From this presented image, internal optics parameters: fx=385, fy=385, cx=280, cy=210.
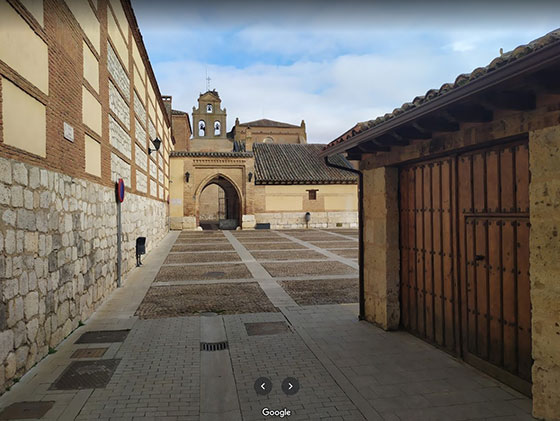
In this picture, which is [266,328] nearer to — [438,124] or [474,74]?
[438,124]

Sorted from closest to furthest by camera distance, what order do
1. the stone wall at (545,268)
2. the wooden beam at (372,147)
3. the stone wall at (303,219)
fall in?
1. the stone wall at (545,268)
2. the wooden beam at (372,147)
3. the stone wall at (303,219)

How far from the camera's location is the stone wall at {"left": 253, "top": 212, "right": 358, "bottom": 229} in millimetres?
26859

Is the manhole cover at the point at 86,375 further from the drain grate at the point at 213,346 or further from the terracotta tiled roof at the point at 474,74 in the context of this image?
the terracotta tiled roof at the point at 474,74

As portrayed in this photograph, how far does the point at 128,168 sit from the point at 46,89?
5.64 m

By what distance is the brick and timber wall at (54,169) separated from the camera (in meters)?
3.69

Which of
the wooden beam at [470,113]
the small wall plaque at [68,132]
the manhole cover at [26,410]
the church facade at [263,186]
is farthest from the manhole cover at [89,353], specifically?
the church facade at [263,186]

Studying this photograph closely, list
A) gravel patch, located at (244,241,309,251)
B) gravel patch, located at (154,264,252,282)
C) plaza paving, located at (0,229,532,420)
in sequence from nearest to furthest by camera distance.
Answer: plaza paving, located at (0,229,532,420)
gravel patch, located at (154,264,252,282)
gravel patch, located at (244,241,309,251)

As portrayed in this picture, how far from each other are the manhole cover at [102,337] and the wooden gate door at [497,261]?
431 cm

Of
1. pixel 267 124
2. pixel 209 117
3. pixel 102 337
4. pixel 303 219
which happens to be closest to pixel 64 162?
pixel 102 337

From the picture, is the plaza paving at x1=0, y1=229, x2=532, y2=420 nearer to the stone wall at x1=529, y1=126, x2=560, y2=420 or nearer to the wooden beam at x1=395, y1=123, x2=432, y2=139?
Result: the stone wall at x1=529, y1=126, x2=560, y2=420

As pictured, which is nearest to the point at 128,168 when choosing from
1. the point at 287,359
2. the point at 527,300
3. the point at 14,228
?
the point at 14,228

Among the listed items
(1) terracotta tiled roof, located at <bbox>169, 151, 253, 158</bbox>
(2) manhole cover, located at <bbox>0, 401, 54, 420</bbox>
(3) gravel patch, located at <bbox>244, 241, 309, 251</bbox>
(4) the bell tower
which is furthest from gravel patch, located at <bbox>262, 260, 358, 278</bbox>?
(4) the bell tower

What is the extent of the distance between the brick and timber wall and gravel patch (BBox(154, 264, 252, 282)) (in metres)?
1.13

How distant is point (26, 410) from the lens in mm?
3277
